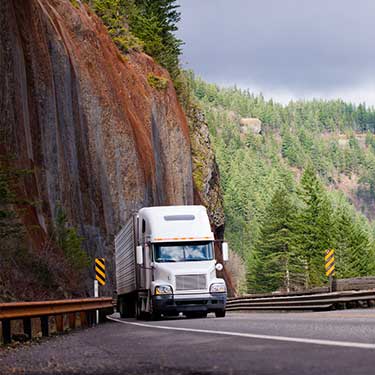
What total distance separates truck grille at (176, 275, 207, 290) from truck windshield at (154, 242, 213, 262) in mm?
533

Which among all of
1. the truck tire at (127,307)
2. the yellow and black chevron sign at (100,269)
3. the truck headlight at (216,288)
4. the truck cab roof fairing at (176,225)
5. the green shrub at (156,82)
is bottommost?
the truck tire at (127,307)

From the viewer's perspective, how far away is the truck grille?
22.2 m

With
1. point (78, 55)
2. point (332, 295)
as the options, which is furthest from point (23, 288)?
point (78, 55)

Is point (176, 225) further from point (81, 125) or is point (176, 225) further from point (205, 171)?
point (205, 171)

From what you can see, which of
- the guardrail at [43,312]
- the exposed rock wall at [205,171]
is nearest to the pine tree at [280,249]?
the exposed rock wall at [205,171]

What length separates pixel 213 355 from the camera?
288 inches

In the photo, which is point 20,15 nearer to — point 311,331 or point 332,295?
point 332,295

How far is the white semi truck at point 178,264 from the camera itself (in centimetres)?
2211

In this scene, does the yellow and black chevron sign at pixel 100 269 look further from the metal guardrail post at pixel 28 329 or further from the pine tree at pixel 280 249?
the pine tree at pixel 280 249

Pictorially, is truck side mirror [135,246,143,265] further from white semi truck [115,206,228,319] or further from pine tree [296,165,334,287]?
pine tree [296,165,334,287]

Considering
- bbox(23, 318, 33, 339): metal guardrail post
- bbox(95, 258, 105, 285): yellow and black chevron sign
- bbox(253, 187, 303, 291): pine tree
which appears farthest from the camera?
bbox(253, 187, 303, 291): pine tree

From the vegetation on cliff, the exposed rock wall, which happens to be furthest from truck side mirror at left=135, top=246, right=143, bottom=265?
the exposed rock wall

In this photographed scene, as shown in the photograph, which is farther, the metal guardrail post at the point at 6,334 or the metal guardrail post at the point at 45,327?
the metal guardrail post at the point at 45,327

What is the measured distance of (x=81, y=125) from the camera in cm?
4091
